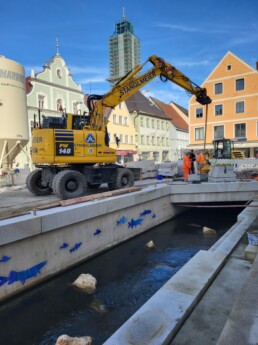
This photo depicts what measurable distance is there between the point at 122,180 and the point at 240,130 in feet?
95.7

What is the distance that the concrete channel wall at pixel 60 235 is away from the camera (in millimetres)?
6152

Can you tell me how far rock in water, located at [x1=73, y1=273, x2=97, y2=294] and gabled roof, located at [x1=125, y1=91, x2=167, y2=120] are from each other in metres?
39.7

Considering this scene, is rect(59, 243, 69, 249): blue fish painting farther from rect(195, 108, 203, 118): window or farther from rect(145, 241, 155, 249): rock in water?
rect(195, 108, 203, 118): window

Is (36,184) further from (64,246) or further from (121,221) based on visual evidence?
(64,246)

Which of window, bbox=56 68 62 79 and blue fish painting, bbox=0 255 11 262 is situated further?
window, bbox=56 68 62 79

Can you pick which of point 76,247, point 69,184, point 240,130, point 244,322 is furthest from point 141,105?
point 244,322

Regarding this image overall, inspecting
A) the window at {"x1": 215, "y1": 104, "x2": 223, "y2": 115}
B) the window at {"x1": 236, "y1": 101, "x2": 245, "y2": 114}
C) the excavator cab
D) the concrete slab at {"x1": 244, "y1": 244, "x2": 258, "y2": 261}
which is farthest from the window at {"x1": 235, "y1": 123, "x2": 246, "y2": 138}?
the concrete slab at {"x1": 244, "y1": 244, "x2": 258, "y2": 261}

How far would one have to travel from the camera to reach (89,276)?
22.6 ft

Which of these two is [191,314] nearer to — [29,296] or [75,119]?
[29,296]

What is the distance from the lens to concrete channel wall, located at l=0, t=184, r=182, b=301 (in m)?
6.15

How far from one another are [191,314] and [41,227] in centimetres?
390

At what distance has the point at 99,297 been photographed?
6371 millimetres

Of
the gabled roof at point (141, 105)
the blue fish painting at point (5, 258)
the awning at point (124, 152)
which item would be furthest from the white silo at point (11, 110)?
the gabled roof at point (141, 105)

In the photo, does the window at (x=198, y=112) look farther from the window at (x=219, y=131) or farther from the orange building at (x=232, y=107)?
the window at (x=219, y=131)
